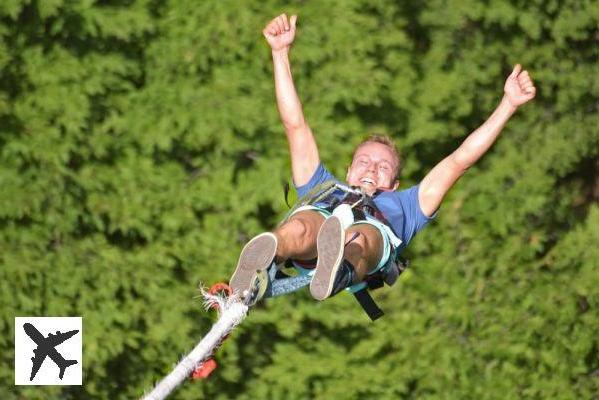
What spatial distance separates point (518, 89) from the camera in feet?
31.0

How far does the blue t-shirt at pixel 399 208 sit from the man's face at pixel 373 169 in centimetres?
8

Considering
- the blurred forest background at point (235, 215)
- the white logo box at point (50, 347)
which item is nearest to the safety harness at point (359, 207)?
the white logo box at point (50, 347)

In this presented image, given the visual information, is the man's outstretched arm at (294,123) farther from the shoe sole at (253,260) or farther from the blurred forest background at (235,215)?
the blurred forest background at (235,215)

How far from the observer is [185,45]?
46.5 ft

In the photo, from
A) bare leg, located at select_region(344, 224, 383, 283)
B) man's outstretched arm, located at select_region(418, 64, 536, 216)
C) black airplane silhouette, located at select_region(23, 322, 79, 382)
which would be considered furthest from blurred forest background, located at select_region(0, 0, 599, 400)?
bare leg, located at select_region(344, 224, 383, 283)

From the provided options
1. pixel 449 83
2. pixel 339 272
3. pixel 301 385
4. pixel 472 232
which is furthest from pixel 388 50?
pixel 339 272

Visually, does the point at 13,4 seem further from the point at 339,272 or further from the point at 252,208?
the point at 339,272

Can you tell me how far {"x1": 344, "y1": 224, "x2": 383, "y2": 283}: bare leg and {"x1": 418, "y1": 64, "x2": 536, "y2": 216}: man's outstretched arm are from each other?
53 cm

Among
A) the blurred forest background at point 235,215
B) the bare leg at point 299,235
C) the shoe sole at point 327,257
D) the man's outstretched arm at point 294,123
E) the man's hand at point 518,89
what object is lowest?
the shoe sole at point 327,257

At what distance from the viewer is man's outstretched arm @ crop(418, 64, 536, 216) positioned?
9.45 m

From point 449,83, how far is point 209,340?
654cm

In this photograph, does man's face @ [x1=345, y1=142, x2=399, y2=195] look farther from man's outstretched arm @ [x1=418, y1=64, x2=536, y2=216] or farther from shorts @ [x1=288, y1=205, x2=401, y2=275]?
shorts @ [x1=288, y1=205, x2=401, y2=275]

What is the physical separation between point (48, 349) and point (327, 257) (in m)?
2.76

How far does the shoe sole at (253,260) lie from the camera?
8.63 metres
